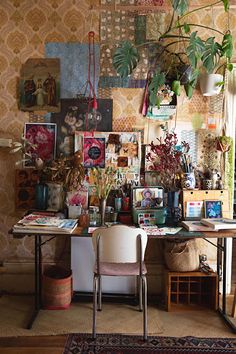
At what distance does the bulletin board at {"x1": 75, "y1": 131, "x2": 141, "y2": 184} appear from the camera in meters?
3.06

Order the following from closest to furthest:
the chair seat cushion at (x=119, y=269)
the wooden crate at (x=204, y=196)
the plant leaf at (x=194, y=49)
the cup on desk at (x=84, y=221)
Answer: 1. the chair seat cushion at (x=119, y=269)
2. the plant leaf at (x=194, y=49)
3. the cup on desk at (x=84, y=221)
4. the wooden crate at (x=204, y=196)

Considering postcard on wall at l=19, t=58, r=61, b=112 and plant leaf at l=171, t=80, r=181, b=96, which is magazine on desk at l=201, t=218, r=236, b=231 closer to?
plant leaf at l=171, t=80, r=181, b=96

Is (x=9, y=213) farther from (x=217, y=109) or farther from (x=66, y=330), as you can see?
(x=217, y=109)

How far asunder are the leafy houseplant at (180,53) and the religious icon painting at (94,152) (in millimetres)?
557

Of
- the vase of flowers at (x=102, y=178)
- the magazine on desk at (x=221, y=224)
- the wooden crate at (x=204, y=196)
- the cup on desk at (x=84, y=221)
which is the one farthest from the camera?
the vase of flowers at (x=102, y=178)

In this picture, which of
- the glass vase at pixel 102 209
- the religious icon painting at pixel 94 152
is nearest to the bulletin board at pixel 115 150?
the religious icon painting at pixel 94 152

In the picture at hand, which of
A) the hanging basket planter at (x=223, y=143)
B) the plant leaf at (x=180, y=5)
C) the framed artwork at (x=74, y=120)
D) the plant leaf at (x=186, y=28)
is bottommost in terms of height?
the hanging basket planter at (x=223, y=143)

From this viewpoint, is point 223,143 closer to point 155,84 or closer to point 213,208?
point 213,208

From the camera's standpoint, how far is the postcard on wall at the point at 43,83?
307cm

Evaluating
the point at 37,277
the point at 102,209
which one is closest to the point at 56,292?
the point at 37,277

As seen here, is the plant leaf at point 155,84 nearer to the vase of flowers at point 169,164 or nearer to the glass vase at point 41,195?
the vase of flowers at point 169,164

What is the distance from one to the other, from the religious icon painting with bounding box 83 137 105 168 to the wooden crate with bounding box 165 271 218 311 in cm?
108

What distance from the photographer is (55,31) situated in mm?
3066

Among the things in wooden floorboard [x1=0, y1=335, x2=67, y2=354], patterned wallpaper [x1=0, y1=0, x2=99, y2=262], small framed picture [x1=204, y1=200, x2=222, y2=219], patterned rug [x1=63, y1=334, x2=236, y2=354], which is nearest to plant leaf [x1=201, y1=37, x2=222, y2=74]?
patterned wallpaper [x1=0, y1=0, x2=99, y2=262]
